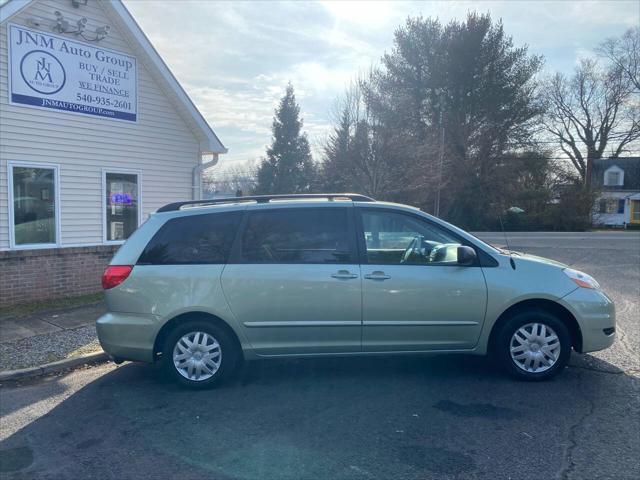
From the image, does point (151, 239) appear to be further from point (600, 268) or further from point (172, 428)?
point (600, 268)

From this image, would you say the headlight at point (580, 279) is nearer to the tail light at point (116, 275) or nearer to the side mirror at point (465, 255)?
the side mirror at point (465, 255)

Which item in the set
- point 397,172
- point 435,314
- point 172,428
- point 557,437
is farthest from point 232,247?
point 397,172

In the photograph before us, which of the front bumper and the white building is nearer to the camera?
the front bumper

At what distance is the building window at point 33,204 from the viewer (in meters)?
8.88

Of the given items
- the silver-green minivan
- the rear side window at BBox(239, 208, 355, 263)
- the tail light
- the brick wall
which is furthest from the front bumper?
the brick wall

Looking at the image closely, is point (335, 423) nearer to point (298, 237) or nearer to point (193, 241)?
point (298, 237)

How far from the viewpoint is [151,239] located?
5.16m

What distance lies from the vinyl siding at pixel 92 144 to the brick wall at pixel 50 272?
240 millimetres

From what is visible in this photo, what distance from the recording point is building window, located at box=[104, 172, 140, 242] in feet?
34.1

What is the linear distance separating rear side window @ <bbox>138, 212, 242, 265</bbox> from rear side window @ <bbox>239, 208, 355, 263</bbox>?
0.18 metres

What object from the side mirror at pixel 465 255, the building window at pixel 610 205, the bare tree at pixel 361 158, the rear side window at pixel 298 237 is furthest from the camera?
the building window at pixel 610 205

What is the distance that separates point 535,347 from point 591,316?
61 centimetres

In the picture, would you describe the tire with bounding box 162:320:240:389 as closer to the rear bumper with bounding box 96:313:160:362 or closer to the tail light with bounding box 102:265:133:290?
the rear bumper with bounding box 96:313:160:362

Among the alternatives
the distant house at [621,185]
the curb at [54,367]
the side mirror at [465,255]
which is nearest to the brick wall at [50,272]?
the curb at [54,367]
